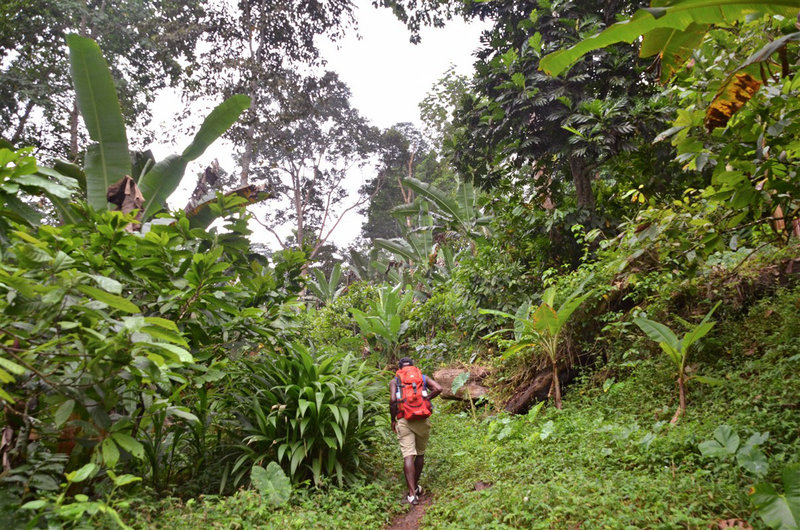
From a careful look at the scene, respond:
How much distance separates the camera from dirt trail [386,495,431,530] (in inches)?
153

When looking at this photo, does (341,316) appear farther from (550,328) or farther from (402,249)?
(550,328)

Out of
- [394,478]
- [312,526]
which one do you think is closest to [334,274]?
[394,478]

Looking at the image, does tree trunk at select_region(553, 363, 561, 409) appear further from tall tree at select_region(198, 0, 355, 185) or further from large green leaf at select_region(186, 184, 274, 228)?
tall tree at select_region(198, 0, 355, 185)

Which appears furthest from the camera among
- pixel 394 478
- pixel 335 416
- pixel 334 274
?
pixel 334 274

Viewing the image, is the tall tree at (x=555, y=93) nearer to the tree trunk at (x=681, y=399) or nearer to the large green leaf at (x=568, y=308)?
the large green leaf at (x=568, y=308)

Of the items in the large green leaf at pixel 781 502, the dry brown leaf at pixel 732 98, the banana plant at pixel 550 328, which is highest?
the dry brown leaf at pixel 732 98

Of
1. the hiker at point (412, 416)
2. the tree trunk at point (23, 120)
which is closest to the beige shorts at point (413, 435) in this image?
the hiker at point (412, 416)

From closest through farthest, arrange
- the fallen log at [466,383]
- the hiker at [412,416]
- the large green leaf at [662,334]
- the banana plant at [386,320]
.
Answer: the large green leaf at [662,334] → the hiker at [412,416] → the fallen log at [466,383] → the banana plant at [386,320]

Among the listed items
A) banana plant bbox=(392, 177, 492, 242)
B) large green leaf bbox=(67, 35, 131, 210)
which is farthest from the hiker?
banana plant bbox=(392, 177, 492, 242)

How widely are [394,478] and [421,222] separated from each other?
7429 millimetres

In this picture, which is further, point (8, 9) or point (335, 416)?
point (8, 9)

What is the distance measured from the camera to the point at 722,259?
525 cm

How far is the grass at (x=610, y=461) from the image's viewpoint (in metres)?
2.90

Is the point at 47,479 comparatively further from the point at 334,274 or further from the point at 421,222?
the point at 334,274
